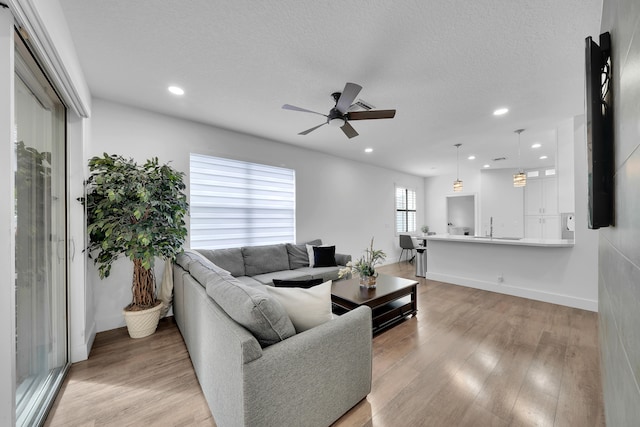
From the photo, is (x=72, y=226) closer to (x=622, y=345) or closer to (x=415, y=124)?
(x=622, y=345)

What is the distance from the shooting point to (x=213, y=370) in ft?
5.08

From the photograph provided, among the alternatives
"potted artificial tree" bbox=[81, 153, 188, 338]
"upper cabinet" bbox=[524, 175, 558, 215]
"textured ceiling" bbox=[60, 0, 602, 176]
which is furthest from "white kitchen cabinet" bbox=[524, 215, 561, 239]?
"potted artificial tree" bbox=[81, 153, 188, 338]

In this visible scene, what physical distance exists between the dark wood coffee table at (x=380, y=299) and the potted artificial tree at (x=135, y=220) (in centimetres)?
194

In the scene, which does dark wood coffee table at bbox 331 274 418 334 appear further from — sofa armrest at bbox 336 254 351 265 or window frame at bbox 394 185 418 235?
window frame at bbox 394 185 418 235

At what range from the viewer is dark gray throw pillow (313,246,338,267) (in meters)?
4.29

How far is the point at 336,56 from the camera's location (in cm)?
217

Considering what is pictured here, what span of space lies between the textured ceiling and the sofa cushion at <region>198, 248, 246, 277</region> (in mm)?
1859

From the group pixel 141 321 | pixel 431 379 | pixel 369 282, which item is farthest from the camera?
pixel 369 282

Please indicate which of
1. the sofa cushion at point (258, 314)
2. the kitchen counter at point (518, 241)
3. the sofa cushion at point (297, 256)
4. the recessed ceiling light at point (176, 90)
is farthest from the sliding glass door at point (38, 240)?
the kitchen counter at point (518, 241)

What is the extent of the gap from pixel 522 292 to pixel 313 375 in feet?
13.6

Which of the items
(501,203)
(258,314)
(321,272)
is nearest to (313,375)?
(258,314)

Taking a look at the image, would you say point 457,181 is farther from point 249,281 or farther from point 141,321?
point 141,321

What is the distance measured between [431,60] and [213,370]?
2888 mm

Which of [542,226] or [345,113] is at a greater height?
[345,113]
